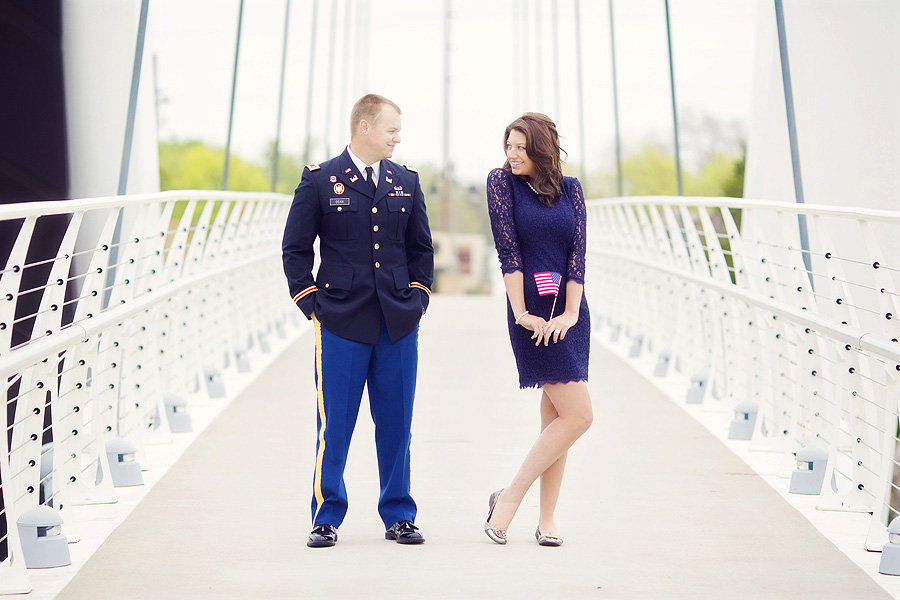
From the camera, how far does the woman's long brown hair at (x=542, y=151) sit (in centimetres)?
336

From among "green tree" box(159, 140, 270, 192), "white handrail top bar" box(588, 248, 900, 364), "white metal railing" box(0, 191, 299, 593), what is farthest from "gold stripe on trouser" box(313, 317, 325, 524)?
"green tree" box(159, 140, 270, 192)

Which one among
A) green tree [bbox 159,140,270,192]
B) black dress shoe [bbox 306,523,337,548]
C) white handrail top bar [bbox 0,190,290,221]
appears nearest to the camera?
white handrail top bar [bbox 0,190,290,221]

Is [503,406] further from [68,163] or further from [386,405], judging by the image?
[68,163]

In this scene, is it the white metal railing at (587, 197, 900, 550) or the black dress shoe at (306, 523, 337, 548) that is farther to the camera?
the white metal railing at (587, 197, 900, 550)

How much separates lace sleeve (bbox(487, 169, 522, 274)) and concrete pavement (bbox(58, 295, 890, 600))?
2.63 feet

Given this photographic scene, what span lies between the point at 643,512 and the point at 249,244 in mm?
4979

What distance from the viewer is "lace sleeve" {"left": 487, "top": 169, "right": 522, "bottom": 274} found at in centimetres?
335

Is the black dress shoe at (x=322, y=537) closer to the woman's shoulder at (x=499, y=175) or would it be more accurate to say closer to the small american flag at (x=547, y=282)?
the small american flag at (x=547, y=282)

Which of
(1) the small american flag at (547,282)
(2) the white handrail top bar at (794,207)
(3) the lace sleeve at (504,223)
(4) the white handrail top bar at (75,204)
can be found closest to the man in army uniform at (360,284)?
(3) the lace sleeve at (504,223)

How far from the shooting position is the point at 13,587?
9.90 feet

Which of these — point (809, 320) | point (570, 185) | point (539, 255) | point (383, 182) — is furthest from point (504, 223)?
point (809, 320)

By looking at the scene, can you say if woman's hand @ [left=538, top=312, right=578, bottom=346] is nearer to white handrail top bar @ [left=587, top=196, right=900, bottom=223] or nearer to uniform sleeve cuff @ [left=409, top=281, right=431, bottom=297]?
uniform sleeve cuff @ [left=409, top=281, right=431, bottom=297]

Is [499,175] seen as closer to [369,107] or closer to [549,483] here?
[369,107]

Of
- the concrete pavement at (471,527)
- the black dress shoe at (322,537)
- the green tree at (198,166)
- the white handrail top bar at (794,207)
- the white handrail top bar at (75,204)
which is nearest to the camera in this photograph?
the white handrail top bar at (75,204)
